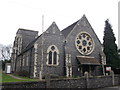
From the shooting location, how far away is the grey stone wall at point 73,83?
11.7 meters

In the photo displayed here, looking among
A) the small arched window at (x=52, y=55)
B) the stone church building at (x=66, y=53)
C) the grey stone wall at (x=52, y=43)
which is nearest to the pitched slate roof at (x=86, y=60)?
the stone church building at (x=66, y=53)

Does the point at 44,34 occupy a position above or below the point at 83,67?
above

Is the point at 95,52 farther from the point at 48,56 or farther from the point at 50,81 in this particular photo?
the point at 50,81

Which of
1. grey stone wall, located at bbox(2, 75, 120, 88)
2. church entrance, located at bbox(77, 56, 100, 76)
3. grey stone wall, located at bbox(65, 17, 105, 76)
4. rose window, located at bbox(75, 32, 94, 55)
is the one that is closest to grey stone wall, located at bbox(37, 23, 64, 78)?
grey stone wall, located at bbox(65, 17, 105, 76)

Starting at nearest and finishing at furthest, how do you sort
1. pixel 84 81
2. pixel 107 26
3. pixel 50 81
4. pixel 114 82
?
pixel 50 81
pixel 84 81
pixel 114 82
pixel 107 26

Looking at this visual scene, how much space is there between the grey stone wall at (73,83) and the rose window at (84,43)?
987cm

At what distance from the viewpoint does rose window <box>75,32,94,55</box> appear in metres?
27.6

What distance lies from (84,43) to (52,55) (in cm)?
771

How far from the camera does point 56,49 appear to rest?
999 inches

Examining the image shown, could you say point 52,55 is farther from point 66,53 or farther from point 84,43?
point 84,43

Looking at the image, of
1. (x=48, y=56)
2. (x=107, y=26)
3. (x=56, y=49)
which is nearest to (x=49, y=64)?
(x=48, y=56)

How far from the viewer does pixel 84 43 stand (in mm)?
28469

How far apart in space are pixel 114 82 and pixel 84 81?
5.36 meters

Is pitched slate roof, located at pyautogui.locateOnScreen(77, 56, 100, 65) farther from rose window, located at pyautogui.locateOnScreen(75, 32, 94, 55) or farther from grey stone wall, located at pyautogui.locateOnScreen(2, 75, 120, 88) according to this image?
grey stone wall, located at pyautogui.locateOnScreen(2, 75, 120, 88)
